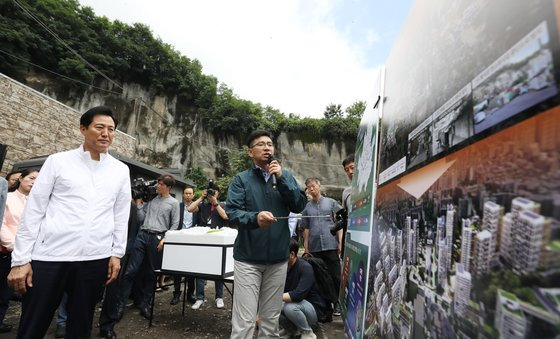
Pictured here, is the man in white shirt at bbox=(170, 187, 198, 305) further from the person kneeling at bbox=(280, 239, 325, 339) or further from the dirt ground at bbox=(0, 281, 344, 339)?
the person kneeling at bbox=(280, 239, 325, 339)

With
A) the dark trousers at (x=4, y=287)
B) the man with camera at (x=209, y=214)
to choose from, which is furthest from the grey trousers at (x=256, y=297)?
the dark trousers at (x=4, y=287)

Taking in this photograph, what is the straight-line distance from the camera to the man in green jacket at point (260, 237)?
2094 mm

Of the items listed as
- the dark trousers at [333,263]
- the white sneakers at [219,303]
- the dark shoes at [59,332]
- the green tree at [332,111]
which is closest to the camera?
the dark shoes at [59,332]

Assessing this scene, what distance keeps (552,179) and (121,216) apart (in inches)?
97.4

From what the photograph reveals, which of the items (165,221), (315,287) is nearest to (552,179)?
(315,287)

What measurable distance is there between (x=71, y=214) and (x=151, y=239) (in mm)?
2276

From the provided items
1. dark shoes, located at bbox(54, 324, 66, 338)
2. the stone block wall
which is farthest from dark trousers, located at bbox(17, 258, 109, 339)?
the stone block wall

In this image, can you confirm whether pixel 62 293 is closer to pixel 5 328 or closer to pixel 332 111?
pixel 5 328

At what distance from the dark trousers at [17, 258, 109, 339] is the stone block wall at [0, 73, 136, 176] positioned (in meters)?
11.7

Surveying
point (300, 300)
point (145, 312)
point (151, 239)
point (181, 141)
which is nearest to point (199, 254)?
point (151, 239)

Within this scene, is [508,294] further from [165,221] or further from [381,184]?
[165,221]

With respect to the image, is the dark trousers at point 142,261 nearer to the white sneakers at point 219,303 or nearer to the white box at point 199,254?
the white box at point 199,254

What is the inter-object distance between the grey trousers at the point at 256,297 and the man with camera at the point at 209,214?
Result: 8.09 feet

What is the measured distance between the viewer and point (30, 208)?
186cm
